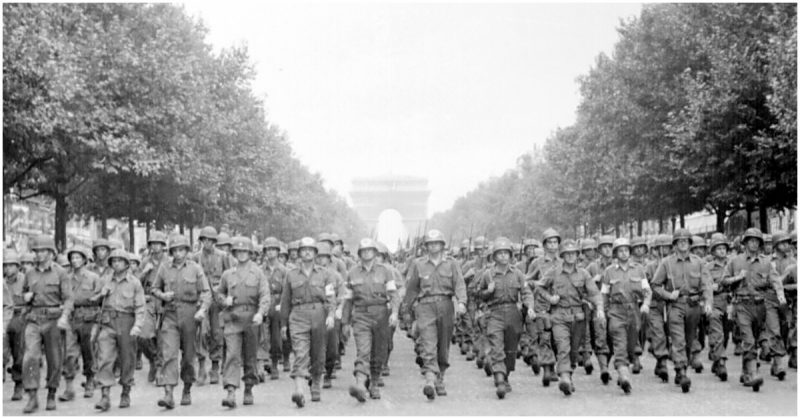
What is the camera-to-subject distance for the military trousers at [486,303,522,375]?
518 inches

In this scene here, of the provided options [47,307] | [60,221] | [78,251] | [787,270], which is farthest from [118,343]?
[60,221]

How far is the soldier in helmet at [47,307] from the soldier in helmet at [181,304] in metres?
1.03

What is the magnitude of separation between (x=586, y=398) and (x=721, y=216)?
79.8 ft

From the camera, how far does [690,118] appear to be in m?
30.0

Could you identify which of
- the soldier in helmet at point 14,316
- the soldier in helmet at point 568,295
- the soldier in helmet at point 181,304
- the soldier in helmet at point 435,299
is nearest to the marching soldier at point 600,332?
the soldier in helmet at point 568,295

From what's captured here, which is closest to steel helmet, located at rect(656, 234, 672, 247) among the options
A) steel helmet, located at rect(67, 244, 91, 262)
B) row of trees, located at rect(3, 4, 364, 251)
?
steel helmet, located at rect(67, 244, 91, 262)

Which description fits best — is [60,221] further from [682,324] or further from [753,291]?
[753,291]

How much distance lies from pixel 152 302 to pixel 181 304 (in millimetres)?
2007

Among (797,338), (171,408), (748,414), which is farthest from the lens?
(797,338)

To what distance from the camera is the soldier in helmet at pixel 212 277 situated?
585 inches

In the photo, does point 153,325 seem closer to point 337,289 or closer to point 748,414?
point 337,289

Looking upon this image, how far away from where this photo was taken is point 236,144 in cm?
3903

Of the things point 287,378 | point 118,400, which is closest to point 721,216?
point 287,378

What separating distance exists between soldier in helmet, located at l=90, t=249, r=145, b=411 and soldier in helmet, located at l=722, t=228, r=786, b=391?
726 cm
